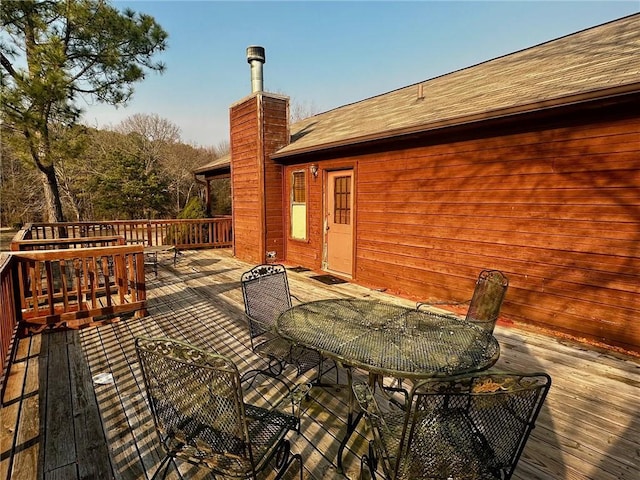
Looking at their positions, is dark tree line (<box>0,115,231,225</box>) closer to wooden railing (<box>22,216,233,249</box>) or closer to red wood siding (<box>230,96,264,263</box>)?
wooden railing (<box>22,216,233,249</box>)

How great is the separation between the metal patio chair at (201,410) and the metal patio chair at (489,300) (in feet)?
5.67

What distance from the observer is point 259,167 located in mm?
7305

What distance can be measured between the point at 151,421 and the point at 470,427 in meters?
2.01

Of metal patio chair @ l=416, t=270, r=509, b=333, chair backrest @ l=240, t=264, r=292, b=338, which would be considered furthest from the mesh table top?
chair backrest @ l=240, t=264, r=292, b=338

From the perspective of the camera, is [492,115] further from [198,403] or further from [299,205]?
[299,205]

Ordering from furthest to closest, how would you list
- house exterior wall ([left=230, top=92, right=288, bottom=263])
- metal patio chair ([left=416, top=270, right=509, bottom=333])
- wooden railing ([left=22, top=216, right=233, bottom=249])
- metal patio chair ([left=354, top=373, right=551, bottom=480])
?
wooden railing ([left=22, top=216, right=233, bottom=249]) → house exterior wall ([left=230, top=92, right=288, bottom=263]) → metal patio chair ([left=416, top=270, right=509, bottom=333]) → metal patio chair ([left=354, top=373, right=551, bottom=480])

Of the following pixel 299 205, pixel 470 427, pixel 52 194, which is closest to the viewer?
pixel 470 427

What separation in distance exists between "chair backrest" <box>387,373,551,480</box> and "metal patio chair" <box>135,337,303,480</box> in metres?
0.62

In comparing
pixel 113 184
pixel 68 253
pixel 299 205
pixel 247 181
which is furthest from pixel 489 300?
pixel 113 184

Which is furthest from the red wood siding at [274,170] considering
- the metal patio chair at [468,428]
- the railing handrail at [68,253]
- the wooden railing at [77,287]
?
the metal patio chair at [468,428]

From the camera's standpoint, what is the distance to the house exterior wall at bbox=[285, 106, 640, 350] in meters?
3.23

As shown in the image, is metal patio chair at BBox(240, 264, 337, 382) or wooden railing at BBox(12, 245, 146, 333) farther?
wooden railing at BBox(12, 245, 146, 333)

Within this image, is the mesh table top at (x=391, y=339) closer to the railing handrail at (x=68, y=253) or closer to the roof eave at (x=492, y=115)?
the roof eave at (x=492, y=115)

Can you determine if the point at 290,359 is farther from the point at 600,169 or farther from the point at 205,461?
the point at 600,169
